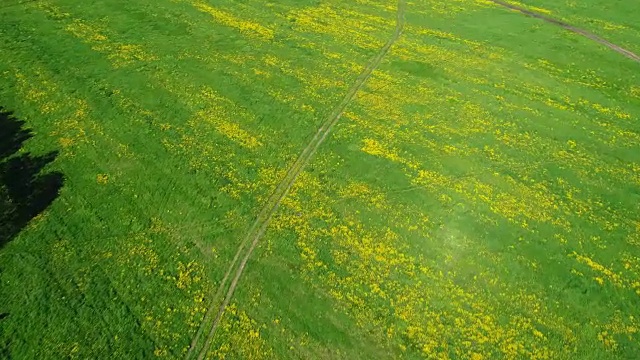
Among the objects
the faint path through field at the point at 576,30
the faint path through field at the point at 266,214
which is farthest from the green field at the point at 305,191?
the faint path through field at the point at 576,30

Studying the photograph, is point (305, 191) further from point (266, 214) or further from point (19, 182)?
point (19, 182)

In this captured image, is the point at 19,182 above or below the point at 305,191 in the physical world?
below

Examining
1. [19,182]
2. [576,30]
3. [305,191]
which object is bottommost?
[19,182]

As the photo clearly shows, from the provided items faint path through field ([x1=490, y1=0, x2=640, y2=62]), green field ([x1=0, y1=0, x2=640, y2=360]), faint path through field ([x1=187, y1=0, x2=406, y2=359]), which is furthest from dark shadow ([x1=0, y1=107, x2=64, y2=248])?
faint path through field ([x1=490, y1=0, x2=640, y2=62])

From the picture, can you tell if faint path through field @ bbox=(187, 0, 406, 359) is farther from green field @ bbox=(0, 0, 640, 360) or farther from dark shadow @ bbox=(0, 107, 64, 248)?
dark shadow @ bbox=(0, 107, 64, 248)

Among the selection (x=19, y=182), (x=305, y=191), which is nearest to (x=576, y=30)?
(x=305, y=191)

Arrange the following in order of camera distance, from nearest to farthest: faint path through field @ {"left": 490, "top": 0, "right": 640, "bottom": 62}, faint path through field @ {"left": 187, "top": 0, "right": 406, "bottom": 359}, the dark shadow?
faint path through field @ {"left": 187, "top": 0, "right": 406, "bottom": 359} → the dark shadow → faint path through field @ {"left": 490, "top": 0, "right": 640, "bottom": 62}
